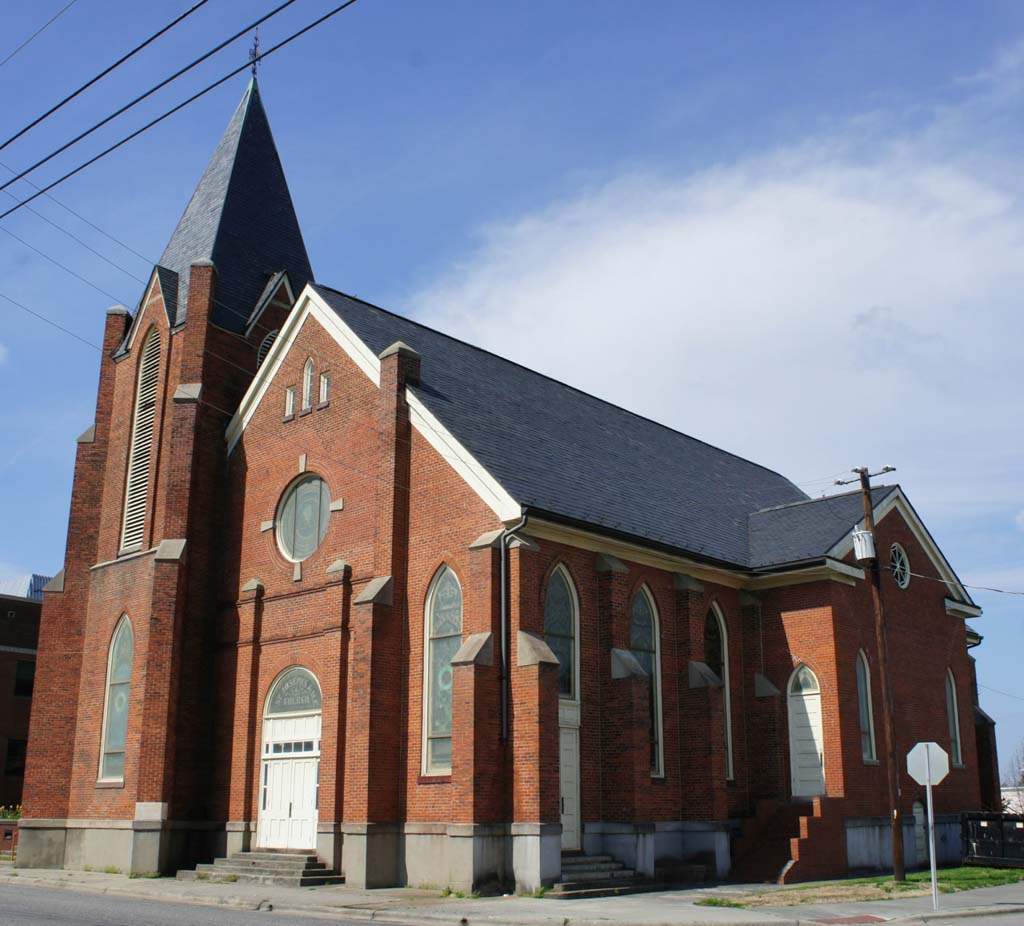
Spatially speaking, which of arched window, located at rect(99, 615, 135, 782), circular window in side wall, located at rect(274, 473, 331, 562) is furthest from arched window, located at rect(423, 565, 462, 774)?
arched window, located at rect(99, 615, 135, 782)

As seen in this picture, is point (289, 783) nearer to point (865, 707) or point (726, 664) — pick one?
point (726, 664)

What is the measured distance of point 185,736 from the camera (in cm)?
2402

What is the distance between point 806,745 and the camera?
1000 inches

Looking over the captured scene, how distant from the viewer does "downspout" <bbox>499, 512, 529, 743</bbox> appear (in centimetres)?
1969

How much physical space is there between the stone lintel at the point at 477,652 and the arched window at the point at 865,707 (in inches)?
419

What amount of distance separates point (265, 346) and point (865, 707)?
17.1 meters

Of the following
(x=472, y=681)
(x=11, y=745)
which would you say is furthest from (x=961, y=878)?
(x=11, y=745)

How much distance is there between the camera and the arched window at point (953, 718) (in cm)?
3017

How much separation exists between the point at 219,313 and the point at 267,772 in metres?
11.2

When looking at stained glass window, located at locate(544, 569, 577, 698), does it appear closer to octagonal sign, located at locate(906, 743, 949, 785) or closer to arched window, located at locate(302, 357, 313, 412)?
octagonal sign, located at locate(906, 743, 949, 785)

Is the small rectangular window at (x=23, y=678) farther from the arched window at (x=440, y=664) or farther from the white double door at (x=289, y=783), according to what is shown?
the arched window at (x=440, y=664)

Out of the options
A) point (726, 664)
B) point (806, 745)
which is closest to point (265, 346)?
point (726, 664)

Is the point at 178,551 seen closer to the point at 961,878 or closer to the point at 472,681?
the point at 472,681

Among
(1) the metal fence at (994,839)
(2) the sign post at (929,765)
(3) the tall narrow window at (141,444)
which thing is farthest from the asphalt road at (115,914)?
(1) the metal fence at (994,839)
